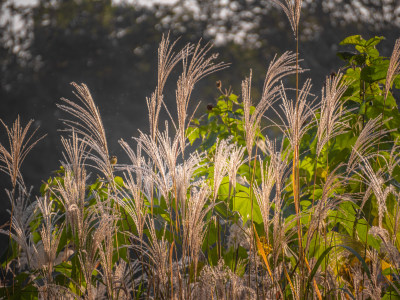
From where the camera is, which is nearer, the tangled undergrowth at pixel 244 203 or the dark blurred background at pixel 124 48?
the tangled undergrowth at pixel 244 203

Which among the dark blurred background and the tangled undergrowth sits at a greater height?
the dark blurred background

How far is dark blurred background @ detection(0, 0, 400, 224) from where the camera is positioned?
13.0 feet

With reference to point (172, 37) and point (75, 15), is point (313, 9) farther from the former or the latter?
point (75, 15)

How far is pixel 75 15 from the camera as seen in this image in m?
4.55

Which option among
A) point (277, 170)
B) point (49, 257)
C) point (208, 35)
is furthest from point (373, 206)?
point (208, 35)

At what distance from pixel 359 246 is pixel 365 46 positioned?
78 centimetres

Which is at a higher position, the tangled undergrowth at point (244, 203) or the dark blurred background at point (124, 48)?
the dark blurred background at point (124, 48)

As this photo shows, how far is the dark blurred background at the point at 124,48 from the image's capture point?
3951mm

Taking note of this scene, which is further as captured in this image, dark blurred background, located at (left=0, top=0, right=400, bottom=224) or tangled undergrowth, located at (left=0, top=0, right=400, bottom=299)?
dark blurred background, located at (left=0, top=0, right=400, bottom=224)

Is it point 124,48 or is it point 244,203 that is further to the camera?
point 124,48

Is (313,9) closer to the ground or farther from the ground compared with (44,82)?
farther from the ground

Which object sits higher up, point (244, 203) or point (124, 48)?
point (124, 48)

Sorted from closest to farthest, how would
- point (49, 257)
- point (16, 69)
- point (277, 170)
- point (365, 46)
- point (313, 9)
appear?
point (277, 170)
point (49, 257)
point (365, 46)
point (16, 69)
point (313, 9)

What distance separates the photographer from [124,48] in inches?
175
